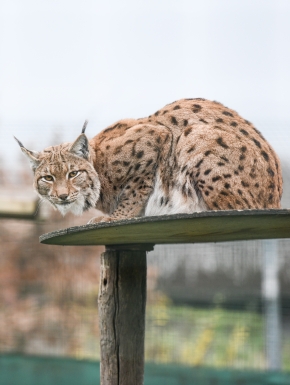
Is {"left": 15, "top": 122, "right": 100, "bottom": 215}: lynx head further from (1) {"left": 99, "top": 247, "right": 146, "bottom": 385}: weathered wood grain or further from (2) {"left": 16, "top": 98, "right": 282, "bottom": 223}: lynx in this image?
(1) {"left": 99, "top": 247, "right": 146, "bottom": 385}: weathered wood grain

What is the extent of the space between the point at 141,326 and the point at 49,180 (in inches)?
37.4

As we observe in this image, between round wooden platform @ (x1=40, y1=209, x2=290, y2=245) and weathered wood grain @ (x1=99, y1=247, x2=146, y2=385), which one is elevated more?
round wooden platform @ (x1=40, y1=209, x2=290, y2=245)

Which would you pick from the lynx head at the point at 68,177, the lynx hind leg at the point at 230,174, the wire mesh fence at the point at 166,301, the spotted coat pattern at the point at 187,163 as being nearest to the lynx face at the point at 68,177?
the lynx head at the point at 68,177

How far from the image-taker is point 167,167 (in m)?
3.51

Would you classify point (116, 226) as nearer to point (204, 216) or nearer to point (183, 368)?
point (204, 216)

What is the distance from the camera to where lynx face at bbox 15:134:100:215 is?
11.7 feet

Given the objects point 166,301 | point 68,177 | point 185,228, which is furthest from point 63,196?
point 166,301

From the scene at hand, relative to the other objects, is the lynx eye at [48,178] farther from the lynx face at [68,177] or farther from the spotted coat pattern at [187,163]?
the spotted coat pattern at [187,163]

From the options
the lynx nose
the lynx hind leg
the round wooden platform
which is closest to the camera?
the round wooden platform

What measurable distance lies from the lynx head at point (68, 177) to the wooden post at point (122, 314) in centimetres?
36

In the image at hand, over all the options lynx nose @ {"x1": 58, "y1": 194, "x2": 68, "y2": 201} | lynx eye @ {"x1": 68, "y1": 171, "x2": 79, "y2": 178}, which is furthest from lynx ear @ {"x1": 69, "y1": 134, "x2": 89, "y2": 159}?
lynx nose @ {"x1": 58, "y1": 194, "x2": 68, "y2": 201}

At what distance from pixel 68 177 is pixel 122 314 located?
0.82 meters

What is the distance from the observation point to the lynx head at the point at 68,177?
356cm

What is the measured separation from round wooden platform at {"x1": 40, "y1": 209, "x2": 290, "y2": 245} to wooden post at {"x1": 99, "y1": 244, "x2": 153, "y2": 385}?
200mm
